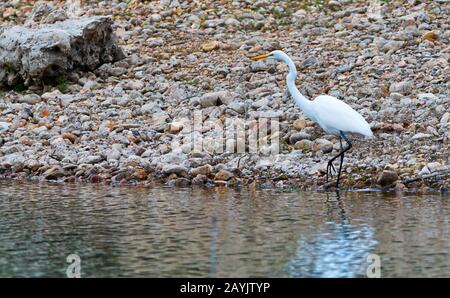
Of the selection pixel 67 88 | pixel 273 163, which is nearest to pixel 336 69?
pixel 273 163

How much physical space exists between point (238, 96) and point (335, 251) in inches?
343

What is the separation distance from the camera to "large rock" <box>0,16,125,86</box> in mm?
21516

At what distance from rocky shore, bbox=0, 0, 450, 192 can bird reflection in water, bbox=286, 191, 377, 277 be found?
360 centimetres

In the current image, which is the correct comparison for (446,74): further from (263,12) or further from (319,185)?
(263,12)

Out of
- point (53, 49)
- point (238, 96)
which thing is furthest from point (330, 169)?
point (53, 49)

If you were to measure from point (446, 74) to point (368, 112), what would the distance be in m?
1.92

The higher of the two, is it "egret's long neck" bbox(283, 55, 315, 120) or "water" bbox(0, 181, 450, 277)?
"egret's long neck" bbox(283, 55, 315, 120)

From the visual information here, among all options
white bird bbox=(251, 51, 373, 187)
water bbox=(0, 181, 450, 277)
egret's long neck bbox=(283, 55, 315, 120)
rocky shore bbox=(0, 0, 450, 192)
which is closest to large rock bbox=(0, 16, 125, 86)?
rocky shore bbox=(0, 0, 450, 192)

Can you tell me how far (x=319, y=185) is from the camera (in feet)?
53.4

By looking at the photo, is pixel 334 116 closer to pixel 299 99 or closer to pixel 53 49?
pixel 299 99

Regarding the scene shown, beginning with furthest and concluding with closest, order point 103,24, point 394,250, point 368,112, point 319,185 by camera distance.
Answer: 1. point 103,24
2. point 368,112
3. point 319,185
4. point 394,250

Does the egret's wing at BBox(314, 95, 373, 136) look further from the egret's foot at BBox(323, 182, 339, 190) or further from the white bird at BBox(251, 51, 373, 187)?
the egret's foot at BBox(323, 182, 339, 190)

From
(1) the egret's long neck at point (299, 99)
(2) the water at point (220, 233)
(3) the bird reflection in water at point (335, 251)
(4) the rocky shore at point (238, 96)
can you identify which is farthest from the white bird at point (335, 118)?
(3) the bird reflection in water at point (335, 251)
